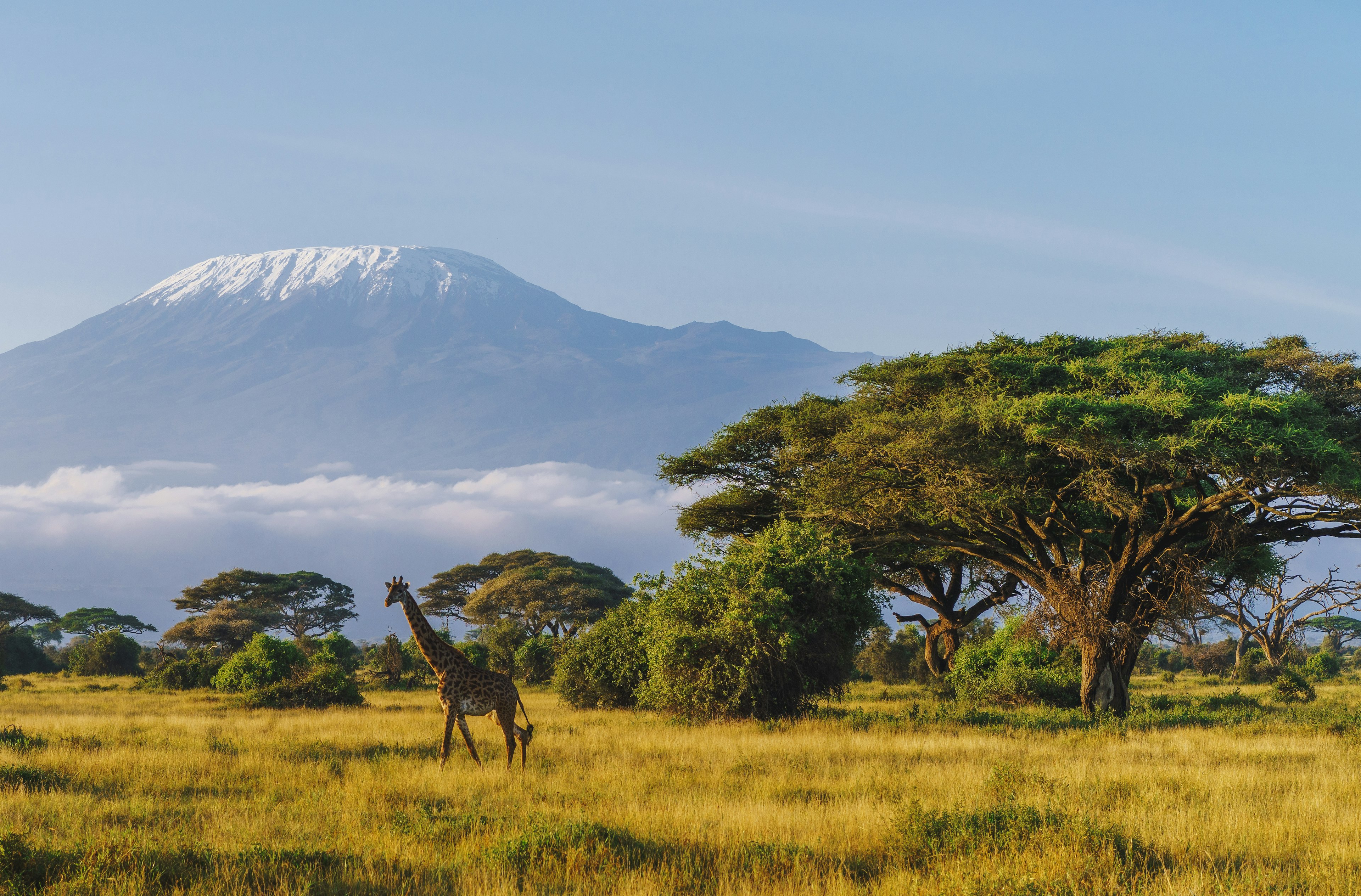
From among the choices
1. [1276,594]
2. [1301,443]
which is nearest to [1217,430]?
[1301,443]

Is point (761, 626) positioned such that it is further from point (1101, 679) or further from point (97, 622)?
point (97, 622)

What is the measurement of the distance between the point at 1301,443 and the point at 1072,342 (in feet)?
26.9

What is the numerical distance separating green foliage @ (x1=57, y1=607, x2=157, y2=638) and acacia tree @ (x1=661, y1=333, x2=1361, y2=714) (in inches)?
2768

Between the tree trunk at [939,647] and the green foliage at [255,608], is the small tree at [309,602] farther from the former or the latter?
the tree trunk at [939,647]

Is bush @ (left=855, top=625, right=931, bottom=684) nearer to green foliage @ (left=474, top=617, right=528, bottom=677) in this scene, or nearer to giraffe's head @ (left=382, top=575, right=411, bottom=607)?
green foliage @ (left=474, top=617, right=528, bottom=677)

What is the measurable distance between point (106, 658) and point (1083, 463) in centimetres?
4890

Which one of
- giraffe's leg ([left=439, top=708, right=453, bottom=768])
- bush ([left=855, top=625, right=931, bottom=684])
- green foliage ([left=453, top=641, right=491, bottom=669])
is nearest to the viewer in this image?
giraffe's leg ([left=439, top=708, right=453, bottom=768])

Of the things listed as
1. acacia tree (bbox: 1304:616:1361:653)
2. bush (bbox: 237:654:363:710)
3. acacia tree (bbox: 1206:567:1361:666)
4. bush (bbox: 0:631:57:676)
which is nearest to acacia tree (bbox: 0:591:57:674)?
bush (bbox: 0:631:57:676)

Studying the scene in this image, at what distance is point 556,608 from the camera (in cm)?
6250

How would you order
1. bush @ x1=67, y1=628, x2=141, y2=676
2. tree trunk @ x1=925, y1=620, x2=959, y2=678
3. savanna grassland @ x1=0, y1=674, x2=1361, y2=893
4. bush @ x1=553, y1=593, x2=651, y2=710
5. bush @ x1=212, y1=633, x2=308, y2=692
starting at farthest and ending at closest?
1. bush @ x1=67, y1=628, x2=141, y2=676
2. tree trunk @ x1=925, y1=620, x2=959, y2=678
3. bush @ x1=212, y1=633, x2=308, y2=692
4. bush @ x1=553, y1=593, x2=651, y2=710
5. savanna grassland @ x1=0, y1=674, x2=1361, y2=893

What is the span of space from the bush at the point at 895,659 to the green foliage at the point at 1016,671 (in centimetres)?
1190

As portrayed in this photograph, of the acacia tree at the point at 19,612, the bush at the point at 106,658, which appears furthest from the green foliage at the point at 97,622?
the bush at the point at 106,658

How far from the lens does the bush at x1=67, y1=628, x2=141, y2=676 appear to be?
48062 mm

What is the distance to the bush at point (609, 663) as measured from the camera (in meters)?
26.5
